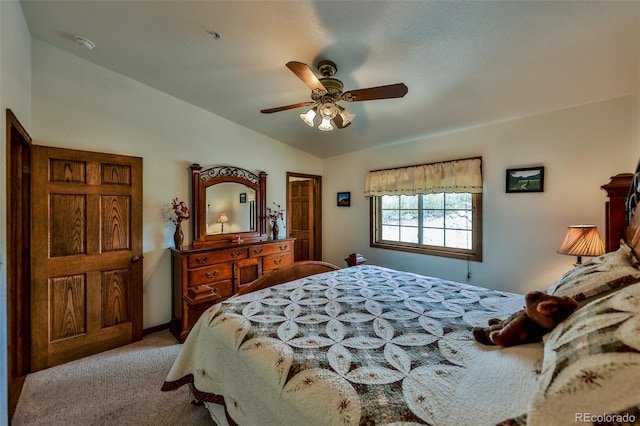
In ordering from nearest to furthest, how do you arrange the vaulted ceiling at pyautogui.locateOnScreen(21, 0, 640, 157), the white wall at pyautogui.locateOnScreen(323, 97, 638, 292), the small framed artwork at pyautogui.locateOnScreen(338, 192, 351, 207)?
the vaulted ceiling at pyautogui.locateOnScreen(21, 0, 640, 157) → the white wall at pyautogui.locateOnScreen(323, 97, 638, 292) → the small framed artwork at pyautogui.locateOnScreen(338, 192, 351, 207)

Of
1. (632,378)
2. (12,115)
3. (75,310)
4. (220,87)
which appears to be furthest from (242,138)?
(632,378)

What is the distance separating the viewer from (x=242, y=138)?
12.7ft

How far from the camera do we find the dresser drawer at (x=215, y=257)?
2.98 m

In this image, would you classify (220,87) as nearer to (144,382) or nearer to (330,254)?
(144,382)

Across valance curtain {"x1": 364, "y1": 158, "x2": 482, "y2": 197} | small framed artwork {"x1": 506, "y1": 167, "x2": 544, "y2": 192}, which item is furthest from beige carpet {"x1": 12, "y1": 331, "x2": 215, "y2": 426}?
small framed artwork {"x1": 506, "y1": 167, "x2": 544, "y2": 192}

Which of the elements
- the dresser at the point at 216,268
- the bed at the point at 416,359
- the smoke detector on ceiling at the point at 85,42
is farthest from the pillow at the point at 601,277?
the smoke detector on ceiling at the point at 85,42

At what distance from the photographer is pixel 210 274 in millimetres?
3113

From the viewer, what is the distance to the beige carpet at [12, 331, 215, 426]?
1791 millimetres

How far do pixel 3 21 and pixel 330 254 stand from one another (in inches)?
174

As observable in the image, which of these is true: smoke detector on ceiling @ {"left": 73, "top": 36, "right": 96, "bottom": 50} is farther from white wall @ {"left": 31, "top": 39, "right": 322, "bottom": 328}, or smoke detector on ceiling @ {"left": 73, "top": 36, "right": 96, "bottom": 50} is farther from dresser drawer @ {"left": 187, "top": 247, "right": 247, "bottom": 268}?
dresser drawer @ {"left": 187, "top": 247, "right": 247, "bottom": 268}

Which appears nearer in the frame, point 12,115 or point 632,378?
point 632,378

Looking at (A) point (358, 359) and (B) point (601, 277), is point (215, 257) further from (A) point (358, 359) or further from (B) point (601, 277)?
(B) point (601, 277)

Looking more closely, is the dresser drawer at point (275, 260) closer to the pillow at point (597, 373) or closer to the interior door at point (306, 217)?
the interior door at point (306, 217)

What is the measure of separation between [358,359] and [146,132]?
3243mm
